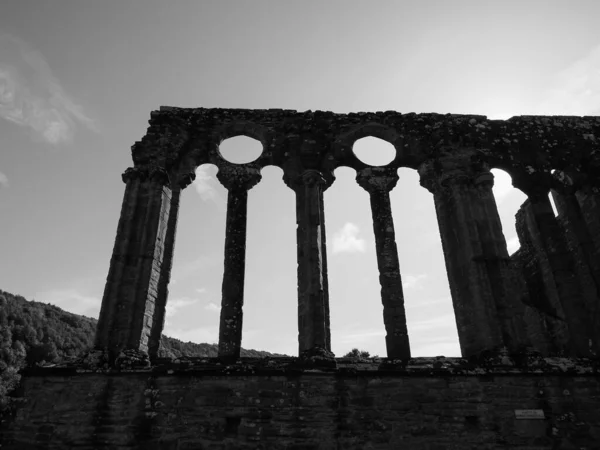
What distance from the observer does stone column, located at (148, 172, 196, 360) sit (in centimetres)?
865

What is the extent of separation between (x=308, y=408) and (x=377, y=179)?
515 centimetres

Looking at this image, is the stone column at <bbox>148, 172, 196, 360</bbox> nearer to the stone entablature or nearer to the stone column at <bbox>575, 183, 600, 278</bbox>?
the stone entablature

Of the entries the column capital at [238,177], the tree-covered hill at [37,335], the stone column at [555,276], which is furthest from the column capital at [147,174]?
the tree-covered hill at [37,335]

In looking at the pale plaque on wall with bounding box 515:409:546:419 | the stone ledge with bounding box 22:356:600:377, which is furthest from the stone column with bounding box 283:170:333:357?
the pale plaque on wall with bounding box 515:409:546:419

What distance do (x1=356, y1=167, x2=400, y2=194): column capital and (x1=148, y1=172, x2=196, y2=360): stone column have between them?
12.4 ft

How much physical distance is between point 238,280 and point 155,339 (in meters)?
1.97

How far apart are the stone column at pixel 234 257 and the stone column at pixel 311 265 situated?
3.48ft

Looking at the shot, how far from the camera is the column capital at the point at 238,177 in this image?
9.80 meters

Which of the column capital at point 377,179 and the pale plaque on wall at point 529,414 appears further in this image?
the column capital at point 377,179

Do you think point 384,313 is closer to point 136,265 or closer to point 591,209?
point 136,265

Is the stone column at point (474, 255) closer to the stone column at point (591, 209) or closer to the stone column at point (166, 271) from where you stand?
the stone column at point (591, 209)

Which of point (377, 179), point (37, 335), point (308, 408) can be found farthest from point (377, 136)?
point (37, 335)

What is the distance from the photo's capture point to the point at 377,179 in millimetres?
10000

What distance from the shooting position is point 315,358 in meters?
7.53
